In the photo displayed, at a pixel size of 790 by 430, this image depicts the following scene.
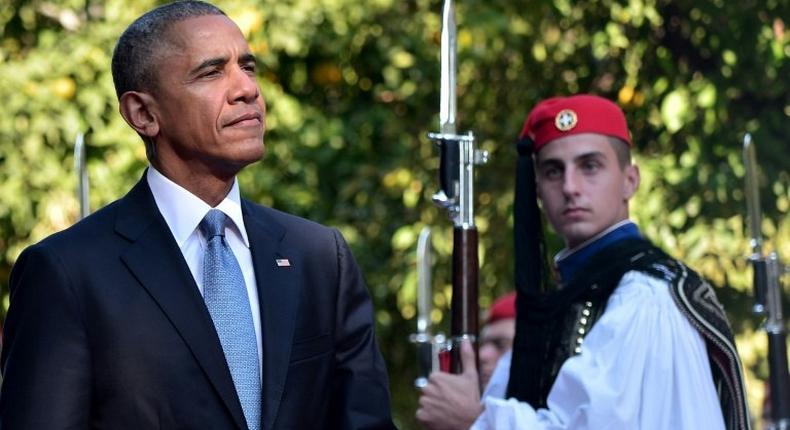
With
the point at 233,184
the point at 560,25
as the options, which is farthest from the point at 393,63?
the point at 233,184

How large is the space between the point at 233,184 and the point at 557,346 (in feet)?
5.14

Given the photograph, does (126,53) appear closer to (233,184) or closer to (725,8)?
(233,184)

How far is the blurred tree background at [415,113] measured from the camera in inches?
268

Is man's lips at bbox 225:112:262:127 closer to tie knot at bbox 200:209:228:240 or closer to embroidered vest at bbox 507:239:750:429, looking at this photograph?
tie knot at bbox 200:209:228:240

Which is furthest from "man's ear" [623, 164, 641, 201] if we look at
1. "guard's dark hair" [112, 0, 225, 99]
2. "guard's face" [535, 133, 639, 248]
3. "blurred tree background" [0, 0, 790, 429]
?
"guard's dark hair" [112, 0, 225, 99]

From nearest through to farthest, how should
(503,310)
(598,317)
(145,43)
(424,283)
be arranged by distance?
(145,43)
(598,317)
(424,283)
(503,310)

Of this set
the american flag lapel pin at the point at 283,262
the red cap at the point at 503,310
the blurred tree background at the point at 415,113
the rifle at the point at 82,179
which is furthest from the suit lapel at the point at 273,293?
the blurred tree background at the point at 415,113

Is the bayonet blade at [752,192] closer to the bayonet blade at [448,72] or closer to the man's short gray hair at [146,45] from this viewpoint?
the bayonet blade at [448,72]

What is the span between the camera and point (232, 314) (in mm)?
3410

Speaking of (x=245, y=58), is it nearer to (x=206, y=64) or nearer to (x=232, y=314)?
(x=206, y=64)

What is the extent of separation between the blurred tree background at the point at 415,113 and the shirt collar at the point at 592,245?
1.67 metres

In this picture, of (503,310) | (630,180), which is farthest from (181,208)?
(503,310)

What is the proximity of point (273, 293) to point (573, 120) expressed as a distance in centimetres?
188

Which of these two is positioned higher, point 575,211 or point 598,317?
point 575,211
